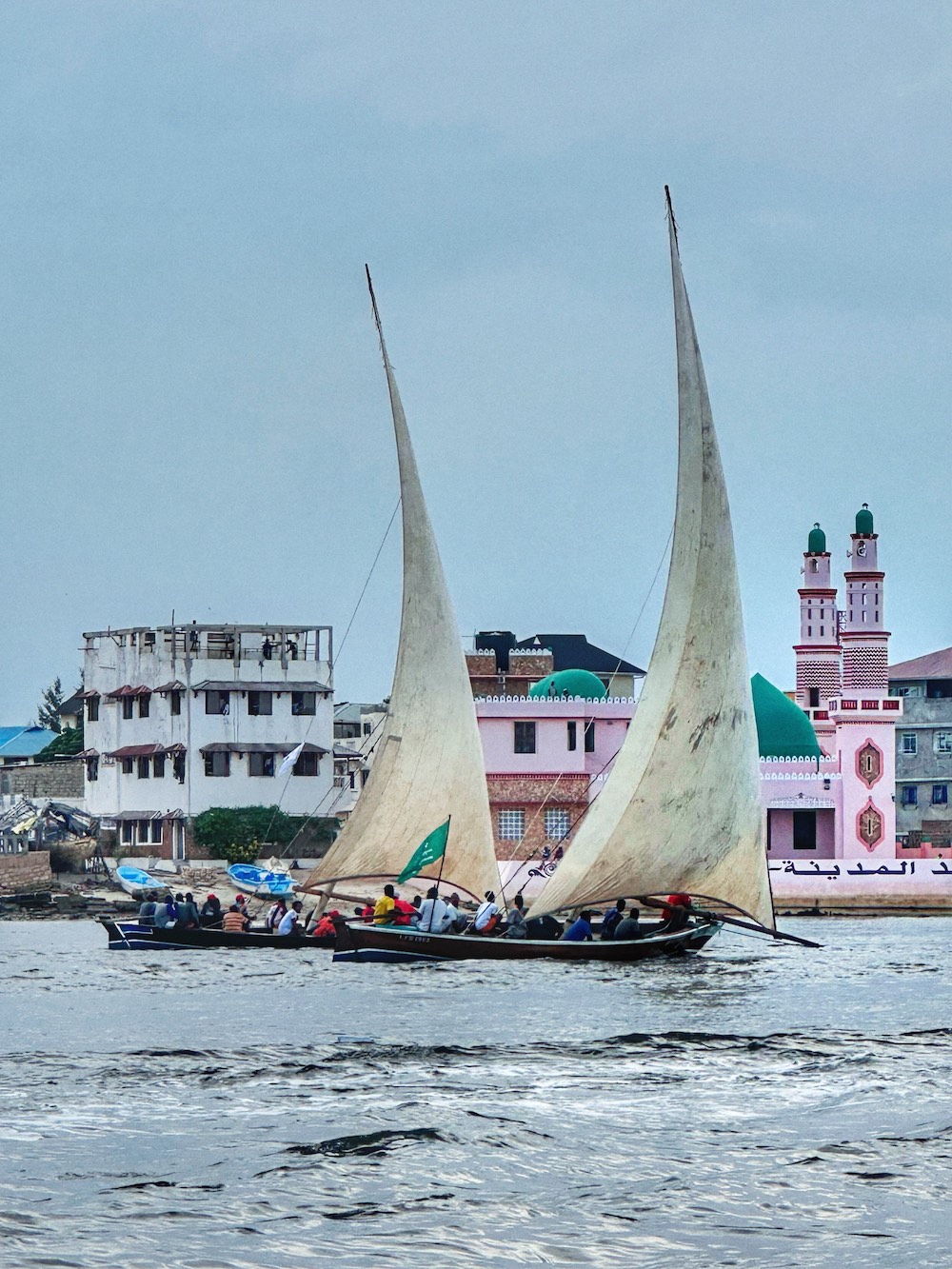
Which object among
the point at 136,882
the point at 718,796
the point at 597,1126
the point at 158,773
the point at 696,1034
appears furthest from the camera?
the point at 158,773

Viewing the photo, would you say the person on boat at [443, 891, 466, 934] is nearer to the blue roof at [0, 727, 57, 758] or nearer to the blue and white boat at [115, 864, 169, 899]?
the blue and white boat at [115, 864, 169, 899]

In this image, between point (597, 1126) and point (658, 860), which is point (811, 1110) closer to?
point (597, 1126)

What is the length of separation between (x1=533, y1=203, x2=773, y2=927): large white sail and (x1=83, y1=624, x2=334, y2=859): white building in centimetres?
4075

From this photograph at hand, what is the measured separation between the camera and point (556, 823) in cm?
8038

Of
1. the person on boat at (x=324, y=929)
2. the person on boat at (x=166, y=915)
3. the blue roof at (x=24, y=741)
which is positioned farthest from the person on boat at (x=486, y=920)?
the blue roof at (x=24, y=741)

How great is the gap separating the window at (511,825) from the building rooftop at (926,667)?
3558 cm

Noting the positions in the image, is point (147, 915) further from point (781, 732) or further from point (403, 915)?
point (781, 732)

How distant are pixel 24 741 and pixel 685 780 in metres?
75.9

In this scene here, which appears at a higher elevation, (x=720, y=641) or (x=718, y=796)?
(x=720, y=641)

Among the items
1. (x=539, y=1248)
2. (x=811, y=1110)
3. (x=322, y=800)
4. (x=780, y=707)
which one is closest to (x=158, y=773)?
(x=322, y=800)

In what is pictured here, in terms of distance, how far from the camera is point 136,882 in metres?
73.9

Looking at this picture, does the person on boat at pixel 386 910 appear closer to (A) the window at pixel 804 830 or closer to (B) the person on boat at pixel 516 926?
(B) the person on boat at pixel 516 926

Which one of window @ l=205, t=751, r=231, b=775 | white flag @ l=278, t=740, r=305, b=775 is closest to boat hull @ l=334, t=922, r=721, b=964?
white flag @ l=278, t=740, r=305, b=775

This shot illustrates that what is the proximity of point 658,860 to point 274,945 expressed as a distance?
36.1 feet
